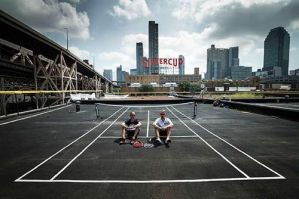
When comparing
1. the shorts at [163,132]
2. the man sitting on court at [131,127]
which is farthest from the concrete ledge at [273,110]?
the man sitting on court at [131,127]

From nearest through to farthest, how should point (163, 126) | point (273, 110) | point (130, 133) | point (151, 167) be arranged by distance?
point (151, 167) < point (163, 126) < point (130, 133) < point (273, 110)

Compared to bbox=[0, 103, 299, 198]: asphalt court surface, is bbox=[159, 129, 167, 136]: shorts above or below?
above

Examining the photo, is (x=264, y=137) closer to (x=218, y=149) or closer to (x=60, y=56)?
(x=218, y=149)

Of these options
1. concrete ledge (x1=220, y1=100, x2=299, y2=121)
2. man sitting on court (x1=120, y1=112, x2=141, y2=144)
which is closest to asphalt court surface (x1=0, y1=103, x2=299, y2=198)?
man sitting on court (x1=120, y1=112, x2=141, y2=144)

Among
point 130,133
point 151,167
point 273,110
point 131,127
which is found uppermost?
point 131,127

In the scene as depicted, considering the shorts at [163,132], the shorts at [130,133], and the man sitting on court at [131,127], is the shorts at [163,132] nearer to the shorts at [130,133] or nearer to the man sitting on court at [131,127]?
the man sitting on court at [131,127]

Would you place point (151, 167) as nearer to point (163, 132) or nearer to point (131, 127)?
point (131, 127)

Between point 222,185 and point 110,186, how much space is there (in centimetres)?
275

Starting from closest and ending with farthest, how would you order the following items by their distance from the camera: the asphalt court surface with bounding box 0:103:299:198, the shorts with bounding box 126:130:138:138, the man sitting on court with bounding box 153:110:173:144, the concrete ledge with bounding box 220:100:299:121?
the asphalt court surface with bounding box 0:103:299:198, the man sitting on court with bounding box 153:110:173:144, the shorts with bounding box 126:130:138:138, the concrete ledge with bounding box 220:100:299:121

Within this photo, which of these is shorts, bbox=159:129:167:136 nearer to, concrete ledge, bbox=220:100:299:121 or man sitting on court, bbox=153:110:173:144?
man sitting on court, bbox=153:110:173:144

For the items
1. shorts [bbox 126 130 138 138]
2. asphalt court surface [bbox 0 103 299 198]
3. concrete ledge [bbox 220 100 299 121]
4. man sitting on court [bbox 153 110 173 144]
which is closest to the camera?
asphalt court surface [bbox 0 103 299 198]

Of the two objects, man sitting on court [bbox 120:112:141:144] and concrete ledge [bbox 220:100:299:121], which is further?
concrete ledge [bbox 220:100:299:121]

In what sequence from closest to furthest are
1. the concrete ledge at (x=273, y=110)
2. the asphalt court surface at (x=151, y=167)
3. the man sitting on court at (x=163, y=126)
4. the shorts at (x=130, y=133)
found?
the asphalt court surface at (x=151, y=167)
the man sitting on court at (x=163, y=126)
the shorts at (x=130, y=133)
the concrete ledge at (x=273, y=110)

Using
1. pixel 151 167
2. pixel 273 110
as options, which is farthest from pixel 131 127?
pixel 273 110
